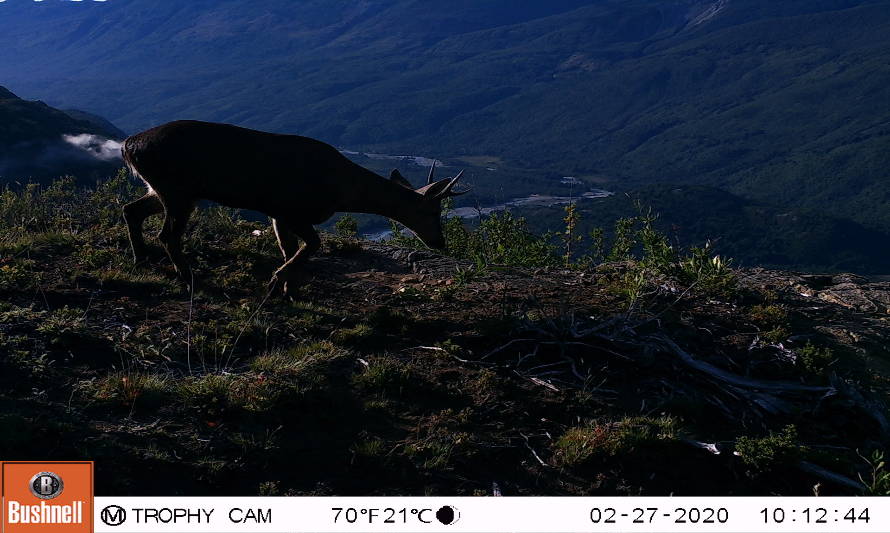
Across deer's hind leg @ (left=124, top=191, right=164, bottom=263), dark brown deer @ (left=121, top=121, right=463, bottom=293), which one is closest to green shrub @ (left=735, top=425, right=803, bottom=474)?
dark brown deer @ (left=121, top=121, right=463, bottom=293)

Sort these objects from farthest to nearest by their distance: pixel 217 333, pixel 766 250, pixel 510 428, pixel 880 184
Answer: pixel 880 184 < pixel 766 250 < pixel 217 333 < pixel 510 428

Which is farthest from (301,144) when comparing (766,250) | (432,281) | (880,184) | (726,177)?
(726,177)

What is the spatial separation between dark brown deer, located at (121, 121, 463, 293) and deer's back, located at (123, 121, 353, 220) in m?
0.01

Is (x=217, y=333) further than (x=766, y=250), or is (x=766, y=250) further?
(x=766, y=250)

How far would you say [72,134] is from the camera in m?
61.0

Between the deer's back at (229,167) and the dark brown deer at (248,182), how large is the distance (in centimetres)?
1

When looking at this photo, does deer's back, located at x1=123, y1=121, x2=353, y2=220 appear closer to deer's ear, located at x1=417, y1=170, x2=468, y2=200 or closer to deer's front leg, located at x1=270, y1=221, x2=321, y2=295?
deer's front leg, located at x1=270, y1=221, x2=321, y2=295

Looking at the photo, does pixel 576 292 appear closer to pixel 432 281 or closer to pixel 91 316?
pixel 432 281

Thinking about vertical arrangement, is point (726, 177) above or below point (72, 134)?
below

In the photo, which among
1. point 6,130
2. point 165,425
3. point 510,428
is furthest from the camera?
point 6,130

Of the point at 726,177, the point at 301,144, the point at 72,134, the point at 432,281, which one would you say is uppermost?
the point at 301,144

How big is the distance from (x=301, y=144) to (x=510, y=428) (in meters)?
4.52

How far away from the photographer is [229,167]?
9273 millimetres

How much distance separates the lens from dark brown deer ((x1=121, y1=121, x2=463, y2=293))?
9211 millimetres
